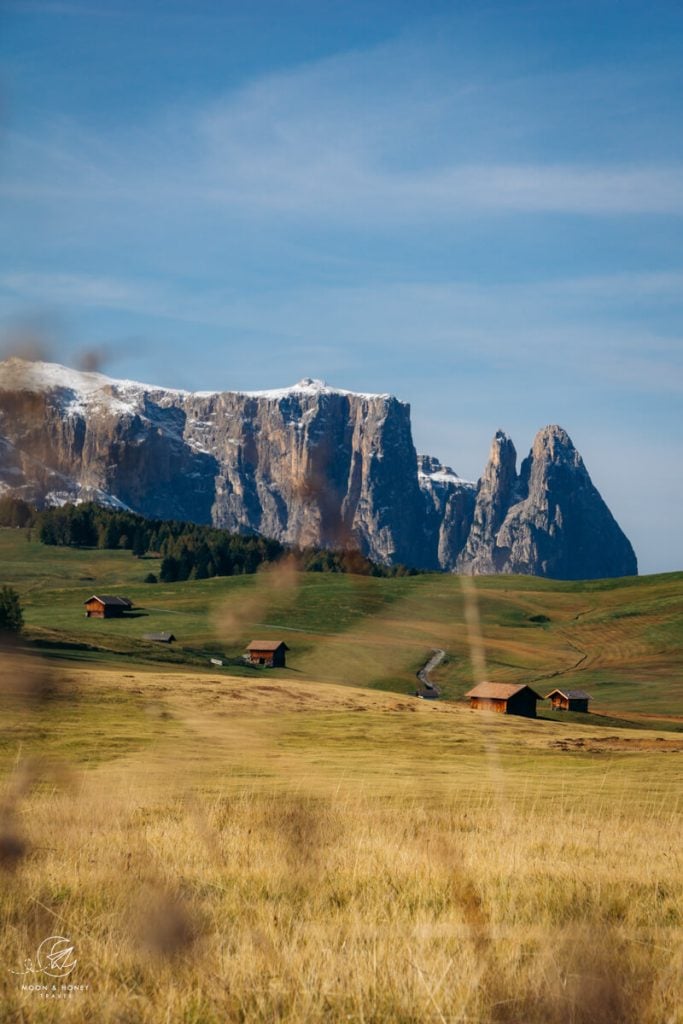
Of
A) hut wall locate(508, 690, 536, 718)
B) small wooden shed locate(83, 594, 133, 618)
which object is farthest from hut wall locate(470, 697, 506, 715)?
small wooden shed locate(83, 594, 133, 618)

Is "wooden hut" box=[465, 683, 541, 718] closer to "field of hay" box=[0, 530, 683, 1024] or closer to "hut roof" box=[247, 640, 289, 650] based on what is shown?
"hut roof" box=[247, 640, 289, 650]

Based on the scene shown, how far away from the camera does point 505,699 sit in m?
100

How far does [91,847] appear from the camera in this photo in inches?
475

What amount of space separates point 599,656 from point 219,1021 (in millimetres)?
136734

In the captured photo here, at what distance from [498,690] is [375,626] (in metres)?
45.6

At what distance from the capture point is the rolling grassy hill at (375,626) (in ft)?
365

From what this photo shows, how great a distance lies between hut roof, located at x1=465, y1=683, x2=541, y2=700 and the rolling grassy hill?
6776mm

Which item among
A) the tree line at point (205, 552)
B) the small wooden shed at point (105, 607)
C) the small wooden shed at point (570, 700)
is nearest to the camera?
the small wooden shed at point (570, 700)

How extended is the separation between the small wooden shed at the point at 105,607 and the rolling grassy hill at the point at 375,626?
1.90 meters

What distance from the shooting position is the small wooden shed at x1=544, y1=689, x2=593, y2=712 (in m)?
104
